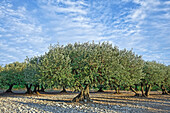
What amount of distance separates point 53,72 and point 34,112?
6.80 metres

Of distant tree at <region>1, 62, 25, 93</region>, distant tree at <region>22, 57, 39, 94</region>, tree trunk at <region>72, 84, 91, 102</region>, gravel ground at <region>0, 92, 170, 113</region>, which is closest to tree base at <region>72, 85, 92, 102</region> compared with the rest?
tree trunk at <region>72, 84, 91, 102</region>

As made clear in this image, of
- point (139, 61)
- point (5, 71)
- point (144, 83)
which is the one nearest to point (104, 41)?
point (139, 61)

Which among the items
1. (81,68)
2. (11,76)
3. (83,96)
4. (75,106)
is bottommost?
(75,106)

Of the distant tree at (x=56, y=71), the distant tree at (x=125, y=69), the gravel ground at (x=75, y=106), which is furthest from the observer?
the distant tree at (x=125, y=69)

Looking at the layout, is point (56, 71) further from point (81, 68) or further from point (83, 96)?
point (83, 96)

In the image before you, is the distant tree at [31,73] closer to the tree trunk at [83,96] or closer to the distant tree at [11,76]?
the distant tree at [11,76]

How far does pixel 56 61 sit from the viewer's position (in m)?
23.4

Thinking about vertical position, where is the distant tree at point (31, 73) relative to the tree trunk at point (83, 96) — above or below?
above

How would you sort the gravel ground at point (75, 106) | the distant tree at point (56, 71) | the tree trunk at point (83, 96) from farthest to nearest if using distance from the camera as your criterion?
the tree trunk at point (83, 96)
the distant tree at point (56, 71)
the gravel ground at point (75, 106)

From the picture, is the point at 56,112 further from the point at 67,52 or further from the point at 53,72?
the point at 67,52

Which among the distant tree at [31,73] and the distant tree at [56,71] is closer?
the distant tree at [56,71]

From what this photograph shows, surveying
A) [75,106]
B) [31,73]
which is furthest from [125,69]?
[31,73]

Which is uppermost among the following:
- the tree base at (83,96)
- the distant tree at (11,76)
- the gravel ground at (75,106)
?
the distant tree at (11,76)

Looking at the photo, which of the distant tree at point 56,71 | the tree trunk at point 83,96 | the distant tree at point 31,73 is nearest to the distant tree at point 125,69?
the tree trunk at point 83,96
